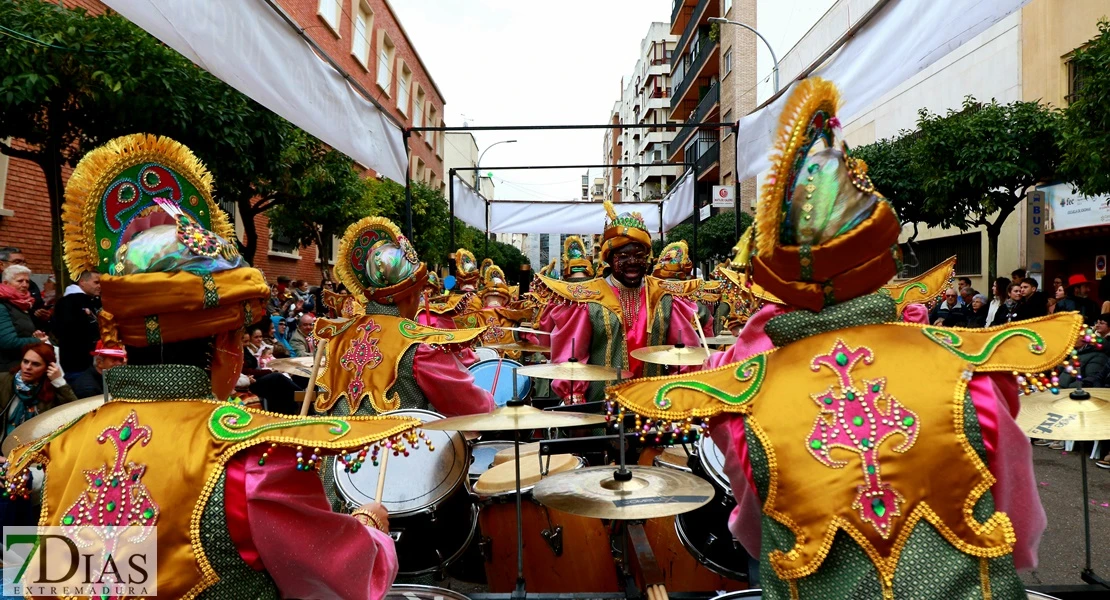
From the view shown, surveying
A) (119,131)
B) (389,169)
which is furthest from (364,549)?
(119,131)

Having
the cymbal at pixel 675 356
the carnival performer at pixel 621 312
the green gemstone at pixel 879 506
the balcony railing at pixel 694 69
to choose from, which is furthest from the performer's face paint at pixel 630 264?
the balcony railing at pixel 694 69

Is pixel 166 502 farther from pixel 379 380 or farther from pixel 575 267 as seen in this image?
pixel 575 267

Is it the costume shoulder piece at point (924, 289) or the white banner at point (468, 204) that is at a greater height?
A: the white banner at point (468, 204)

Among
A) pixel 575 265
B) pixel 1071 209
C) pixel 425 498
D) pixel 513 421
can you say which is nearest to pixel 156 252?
pixel 513 421

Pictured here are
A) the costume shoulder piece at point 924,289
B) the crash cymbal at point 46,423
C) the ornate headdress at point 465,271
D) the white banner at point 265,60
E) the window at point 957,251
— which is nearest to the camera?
the white banner at point 265,60

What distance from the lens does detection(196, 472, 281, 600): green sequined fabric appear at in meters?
1.79

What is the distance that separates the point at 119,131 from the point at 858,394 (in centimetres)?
726

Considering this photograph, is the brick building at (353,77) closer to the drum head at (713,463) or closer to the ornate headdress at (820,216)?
the drum head at (713,463)

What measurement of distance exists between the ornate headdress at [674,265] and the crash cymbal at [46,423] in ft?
26.0

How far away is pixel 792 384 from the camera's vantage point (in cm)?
192

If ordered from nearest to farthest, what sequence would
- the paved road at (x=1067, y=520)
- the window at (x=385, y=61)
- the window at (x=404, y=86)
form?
the paved road at (x=1067, y=520) → the window at (x=385, y=61) → the window at (x=404, y=86)

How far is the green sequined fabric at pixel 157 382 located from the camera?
193cm

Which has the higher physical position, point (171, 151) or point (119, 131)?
point (119, 131)

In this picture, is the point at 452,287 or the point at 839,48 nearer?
the point at 839,48
